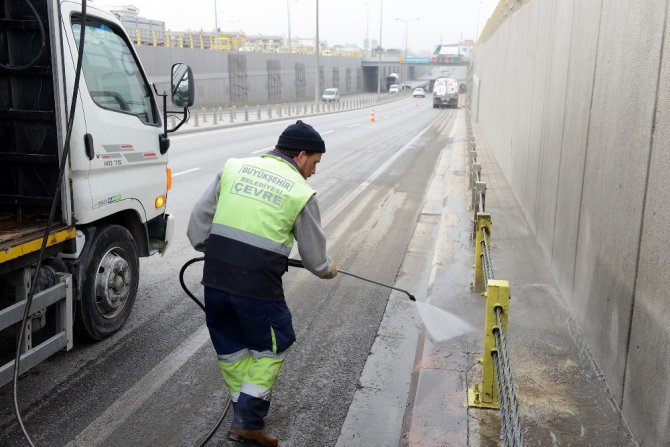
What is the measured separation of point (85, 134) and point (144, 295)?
221cm

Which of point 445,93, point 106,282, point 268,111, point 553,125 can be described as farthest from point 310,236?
point 445,93

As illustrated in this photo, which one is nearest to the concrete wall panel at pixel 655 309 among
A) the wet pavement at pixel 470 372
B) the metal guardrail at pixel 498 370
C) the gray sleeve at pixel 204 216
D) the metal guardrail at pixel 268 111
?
the wet pavement at pixel 470 372

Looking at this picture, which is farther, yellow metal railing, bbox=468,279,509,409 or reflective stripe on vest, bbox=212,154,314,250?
yellow metal railing, bbox=468,279,509,409

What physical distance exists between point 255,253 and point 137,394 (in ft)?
5.32

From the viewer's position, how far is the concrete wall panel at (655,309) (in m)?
3.21

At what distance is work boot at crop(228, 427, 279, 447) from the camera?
12.0 feet

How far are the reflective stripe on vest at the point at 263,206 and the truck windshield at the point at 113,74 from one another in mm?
1880

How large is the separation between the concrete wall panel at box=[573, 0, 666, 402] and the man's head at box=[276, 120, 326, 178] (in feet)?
6.16

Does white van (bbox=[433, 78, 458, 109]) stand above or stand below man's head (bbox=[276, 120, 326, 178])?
below

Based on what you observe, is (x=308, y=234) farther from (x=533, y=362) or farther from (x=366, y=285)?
(x=366, y=285)

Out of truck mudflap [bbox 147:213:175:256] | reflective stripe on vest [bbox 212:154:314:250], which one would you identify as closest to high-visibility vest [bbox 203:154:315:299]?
reflective stripe on vest [bbox 212:154:314:250]

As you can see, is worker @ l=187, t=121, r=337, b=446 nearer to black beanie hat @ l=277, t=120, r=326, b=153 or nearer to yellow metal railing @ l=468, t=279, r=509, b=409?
black beanie hat @ l=277, t=120, r=326, b=153

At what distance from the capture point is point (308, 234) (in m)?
3.45

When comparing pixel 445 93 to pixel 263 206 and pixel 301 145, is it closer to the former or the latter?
pixel 301 145
